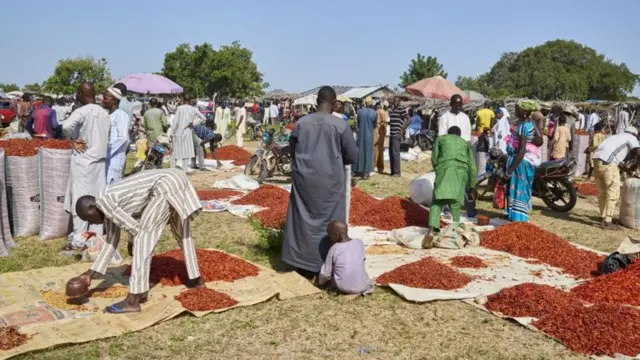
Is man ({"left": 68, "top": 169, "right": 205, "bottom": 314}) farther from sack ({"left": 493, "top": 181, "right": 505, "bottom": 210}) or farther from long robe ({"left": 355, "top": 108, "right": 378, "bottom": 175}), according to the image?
long robe ({"left": 355, "top": 108, "right": 378, "bottom": 175})

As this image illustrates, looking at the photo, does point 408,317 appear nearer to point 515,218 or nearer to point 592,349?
point 592,349

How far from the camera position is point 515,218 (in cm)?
825

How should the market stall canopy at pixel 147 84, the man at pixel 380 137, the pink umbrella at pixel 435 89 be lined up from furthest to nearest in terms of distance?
the pink umbrella at pixel 435 89, the market stall canopy at pixel 147 84, the man at pixel 380 137

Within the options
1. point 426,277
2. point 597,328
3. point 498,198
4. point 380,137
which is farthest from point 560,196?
point 597,328

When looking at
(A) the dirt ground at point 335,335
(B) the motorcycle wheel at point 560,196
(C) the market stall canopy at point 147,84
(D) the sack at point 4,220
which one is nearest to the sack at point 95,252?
(D) the sack at point 4,220

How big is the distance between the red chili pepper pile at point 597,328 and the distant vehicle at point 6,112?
92.6 feet

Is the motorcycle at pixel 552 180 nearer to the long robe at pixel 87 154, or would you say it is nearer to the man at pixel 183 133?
the long robe at pixel 87 154

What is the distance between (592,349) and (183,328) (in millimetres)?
2886

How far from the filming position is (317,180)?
5.56 m

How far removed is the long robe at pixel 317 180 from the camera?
5578 mm

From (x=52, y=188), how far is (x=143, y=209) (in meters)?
2.87

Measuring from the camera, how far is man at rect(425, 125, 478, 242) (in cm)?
718

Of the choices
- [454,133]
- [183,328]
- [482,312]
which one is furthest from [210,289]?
[454,133]

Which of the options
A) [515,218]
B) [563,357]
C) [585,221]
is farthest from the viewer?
[585,221]
